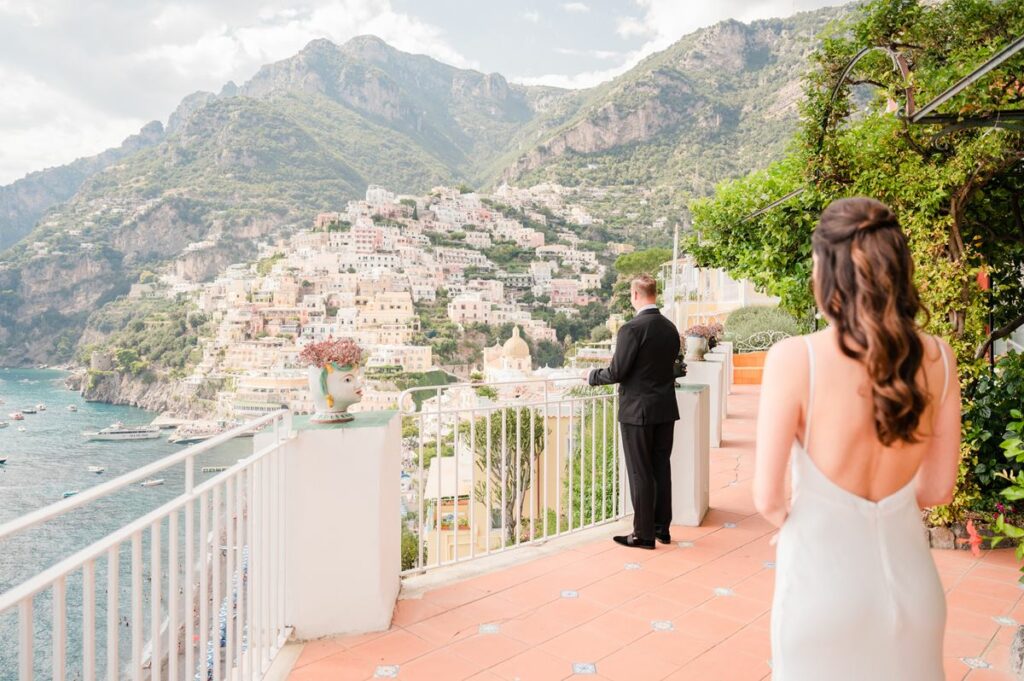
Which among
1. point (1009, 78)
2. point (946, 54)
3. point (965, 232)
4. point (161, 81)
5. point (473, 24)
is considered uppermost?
point (473, 24)

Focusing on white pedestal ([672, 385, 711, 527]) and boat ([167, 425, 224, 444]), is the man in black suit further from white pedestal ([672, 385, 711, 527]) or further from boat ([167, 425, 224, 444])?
boat ([167, 425, 224, 444])

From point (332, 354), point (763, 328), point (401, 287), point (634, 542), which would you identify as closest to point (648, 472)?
point (634, 542)

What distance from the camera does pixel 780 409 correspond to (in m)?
1.24

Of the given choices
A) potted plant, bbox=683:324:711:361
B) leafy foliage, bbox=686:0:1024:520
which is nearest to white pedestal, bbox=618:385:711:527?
leafy foliage, bbox=686:0:1024:520

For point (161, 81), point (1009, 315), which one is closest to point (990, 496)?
point (1009, 315)

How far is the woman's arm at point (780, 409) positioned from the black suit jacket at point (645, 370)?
2.31 m

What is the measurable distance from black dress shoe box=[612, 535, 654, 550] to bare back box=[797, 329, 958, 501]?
2.71 m

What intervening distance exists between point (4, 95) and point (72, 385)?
31101mm

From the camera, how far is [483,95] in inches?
3954

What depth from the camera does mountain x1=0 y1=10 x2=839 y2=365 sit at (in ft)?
145

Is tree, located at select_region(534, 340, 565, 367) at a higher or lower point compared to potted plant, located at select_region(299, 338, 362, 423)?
lower

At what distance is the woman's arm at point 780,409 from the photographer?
1233mm

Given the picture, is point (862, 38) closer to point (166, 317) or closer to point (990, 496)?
point (990, 496)

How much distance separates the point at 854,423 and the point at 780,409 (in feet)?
0.45
